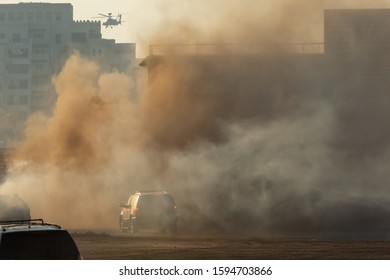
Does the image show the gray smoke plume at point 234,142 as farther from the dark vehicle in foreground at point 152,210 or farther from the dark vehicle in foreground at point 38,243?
the dark vehicle in foreground at point 38,243

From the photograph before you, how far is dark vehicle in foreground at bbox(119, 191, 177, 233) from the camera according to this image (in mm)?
41500

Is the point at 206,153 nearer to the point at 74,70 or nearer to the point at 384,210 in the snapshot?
the point at 384,210

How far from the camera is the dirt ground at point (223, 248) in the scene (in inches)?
1198

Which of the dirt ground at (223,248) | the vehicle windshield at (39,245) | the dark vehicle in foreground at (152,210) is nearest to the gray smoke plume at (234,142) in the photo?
the dark vehicle in foreground at (152,210)

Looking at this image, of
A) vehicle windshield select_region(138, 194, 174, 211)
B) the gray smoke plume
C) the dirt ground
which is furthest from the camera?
the gray smoke plume

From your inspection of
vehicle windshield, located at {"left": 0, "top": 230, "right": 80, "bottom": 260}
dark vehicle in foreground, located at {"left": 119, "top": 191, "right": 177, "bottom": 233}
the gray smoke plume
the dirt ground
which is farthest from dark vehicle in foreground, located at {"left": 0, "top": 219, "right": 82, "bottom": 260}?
the gray smoke plume

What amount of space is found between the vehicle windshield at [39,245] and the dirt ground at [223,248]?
11.0 m

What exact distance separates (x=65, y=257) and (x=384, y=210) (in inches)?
1267

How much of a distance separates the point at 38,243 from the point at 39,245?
0.04 m

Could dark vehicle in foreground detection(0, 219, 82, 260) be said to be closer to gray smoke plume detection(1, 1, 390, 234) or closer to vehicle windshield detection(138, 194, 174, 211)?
vehicle windshield detection(138, 194, 174, 211)

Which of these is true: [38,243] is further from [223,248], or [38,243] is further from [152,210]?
[152,210]

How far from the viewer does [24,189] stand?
58562mm

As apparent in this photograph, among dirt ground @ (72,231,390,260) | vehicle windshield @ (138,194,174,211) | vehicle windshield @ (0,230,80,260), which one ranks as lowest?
dirt ground @ (72,231,390,260)
